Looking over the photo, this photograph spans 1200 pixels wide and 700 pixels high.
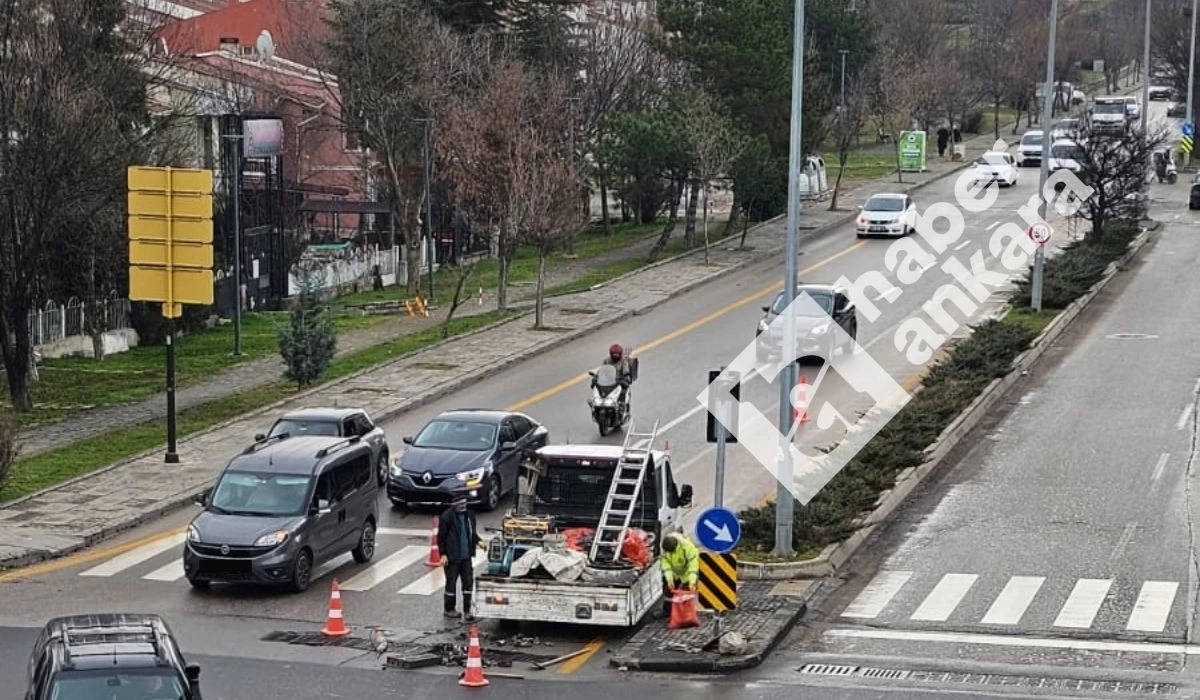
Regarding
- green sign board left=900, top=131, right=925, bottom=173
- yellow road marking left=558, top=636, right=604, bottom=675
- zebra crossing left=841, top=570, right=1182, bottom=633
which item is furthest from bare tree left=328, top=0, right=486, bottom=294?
yellow road marking left=558, top=636, right=604, bottom=675

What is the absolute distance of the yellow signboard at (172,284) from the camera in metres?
34.6

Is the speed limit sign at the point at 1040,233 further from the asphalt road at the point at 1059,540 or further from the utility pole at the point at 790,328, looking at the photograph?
the utility pole at the point at 790,328

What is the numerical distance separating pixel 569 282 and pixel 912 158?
31.1m

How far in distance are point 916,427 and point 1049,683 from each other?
43.9 feet

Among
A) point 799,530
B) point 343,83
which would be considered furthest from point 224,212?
point 799,530

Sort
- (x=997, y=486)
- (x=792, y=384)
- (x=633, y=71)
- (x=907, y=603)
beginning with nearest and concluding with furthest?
(x=907, y=603) → (x=792, y=384) → (x=997, y=486) → (x=633, y=71)

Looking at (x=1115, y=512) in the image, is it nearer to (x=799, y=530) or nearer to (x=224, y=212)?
(x=799, y=530)

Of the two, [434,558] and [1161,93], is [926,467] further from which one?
[1161,93]

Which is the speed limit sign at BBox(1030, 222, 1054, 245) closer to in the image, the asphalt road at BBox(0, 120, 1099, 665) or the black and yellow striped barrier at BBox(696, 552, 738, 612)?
the asphalt road at BBox(0, 120, 1099, 665)

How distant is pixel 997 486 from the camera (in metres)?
31.6

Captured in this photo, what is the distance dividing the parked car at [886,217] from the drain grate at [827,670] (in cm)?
4397

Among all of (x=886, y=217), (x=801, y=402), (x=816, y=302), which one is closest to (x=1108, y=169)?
(x=886, y=217)

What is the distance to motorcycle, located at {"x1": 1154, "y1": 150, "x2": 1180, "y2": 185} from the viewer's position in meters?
83.3

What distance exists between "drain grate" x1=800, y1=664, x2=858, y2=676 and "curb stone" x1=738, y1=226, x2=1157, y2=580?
166 inches
